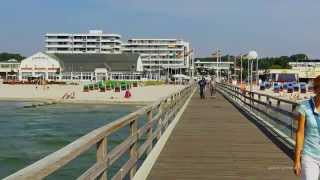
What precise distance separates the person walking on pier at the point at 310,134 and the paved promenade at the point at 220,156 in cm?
363

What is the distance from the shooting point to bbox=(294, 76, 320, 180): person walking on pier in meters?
5.93

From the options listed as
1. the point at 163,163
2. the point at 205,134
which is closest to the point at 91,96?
the point at 205,134

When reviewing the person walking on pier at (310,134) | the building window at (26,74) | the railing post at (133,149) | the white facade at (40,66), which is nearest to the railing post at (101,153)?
the person walking on pier at (310,134)

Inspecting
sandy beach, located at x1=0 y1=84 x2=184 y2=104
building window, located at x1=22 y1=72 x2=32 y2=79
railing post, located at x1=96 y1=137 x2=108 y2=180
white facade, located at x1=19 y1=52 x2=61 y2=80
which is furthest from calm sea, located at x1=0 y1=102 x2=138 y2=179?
building window, located at x1=22 y1=72 x2=32 y2=79

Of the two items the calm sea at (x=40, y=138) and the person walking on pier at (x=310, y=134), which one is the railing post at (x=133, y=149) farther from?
the calm sea at (x=40, y=138)

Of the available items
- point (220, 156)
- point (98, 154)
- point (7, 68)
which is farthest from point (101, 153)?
point (7, 68)

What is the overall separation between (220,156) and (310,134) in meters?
6.41

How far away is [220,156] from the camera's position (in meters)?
12.3

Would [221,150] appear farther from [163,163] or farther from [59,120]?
[59,120]

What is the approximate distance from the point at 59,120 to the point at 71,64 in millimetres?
127061

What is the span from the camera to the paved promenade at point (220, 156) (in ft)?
32.9

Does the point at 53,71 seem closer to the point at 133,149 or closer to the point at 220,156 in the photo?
the point at 220,156

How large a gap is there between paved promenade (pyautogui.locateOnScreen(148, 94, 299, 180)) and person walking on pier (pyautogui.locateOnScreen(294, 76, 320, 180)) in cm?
363

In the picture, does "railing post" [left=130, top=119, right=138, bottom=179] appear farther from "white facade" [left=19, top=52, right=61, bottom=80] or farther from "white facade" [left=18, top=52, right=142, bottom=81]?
"white facade" [left=19, top=52, right=61, bottom=80]
